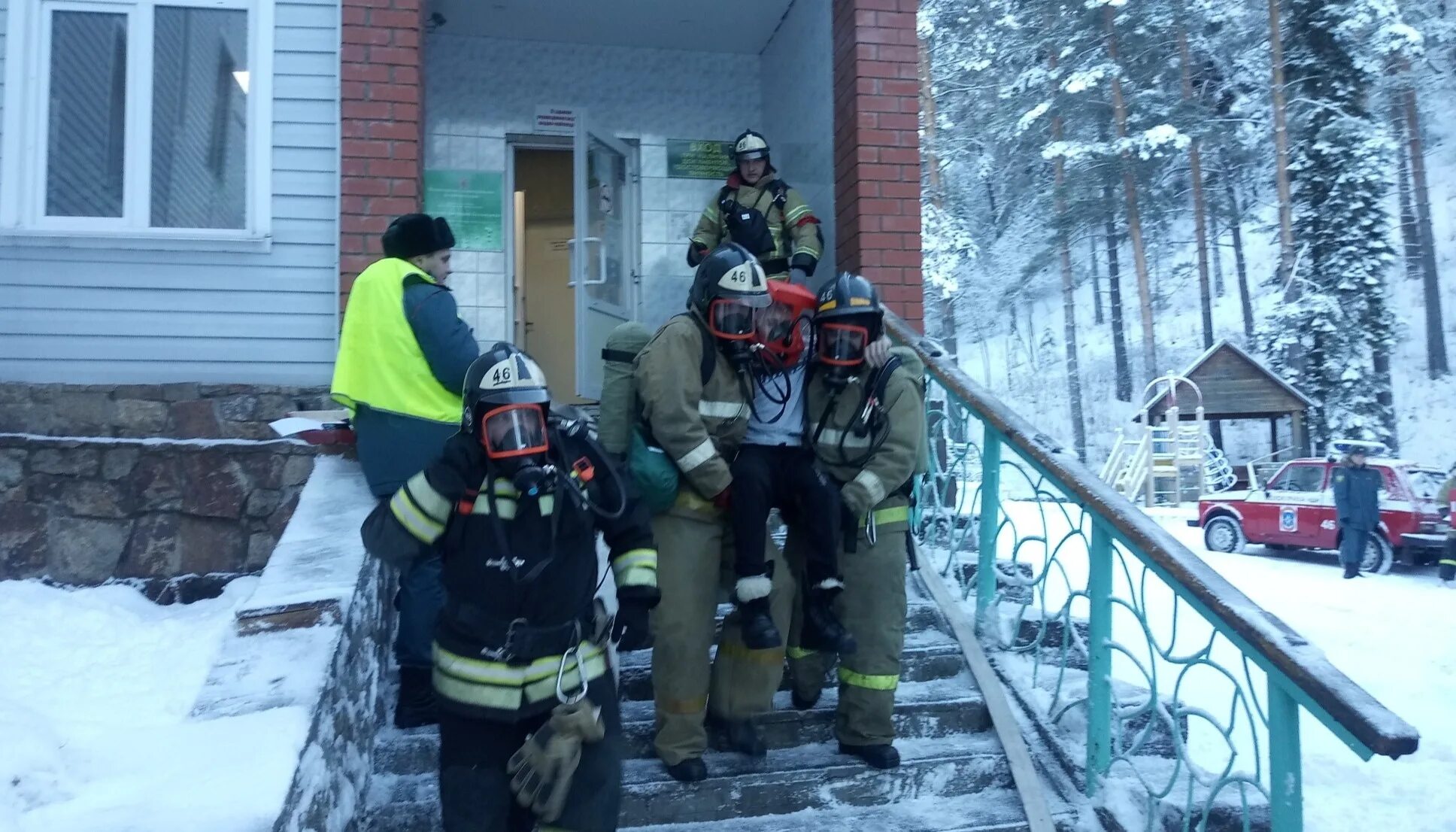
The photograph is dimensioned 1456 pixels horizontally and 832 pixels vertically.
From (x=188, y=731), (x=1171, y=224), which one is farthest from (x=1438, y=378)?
(x=188, y=731)

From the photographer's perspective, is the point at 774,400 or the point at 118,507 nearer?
the point at 774,400

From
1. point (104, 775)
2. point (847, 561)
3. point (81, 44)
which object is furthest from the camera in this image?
point (81, 44)

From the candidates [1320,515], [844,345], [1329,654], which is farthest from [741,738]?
[1320,515]

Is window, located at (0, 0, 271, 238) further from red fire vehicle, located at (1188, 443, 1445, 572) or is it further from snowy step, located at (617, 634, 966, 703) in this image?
red fire vehicle, located at (1188, 443, 1445, 572)

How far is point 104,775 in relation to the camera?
249 centimetres

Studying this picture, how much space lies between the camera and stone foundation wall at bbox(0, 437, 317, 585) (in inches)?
208

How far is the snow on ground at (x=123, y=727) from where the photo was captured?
227cm

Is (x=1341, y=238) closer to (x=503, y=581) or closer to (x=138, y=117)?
(x=138, y=117)

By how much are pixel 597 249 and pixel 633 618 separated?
4863mm

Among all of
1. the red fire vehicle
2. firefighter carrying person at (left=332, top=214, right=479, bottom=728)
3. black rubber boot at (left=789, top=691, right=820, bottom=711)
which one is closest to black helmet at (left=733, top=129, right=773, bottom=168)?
firefighter carrying person at (left=332, top=214, right=479, bottom=728)

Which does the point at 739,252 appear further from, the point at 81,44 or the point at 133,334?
the point at 81,44

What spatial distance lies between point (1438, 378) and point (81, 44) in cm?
2937

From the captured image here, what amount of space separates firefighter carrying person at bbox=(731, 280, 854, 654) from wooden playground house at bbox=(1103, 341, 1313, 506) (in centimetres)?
1670

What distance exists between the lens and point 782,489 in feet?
11.8
